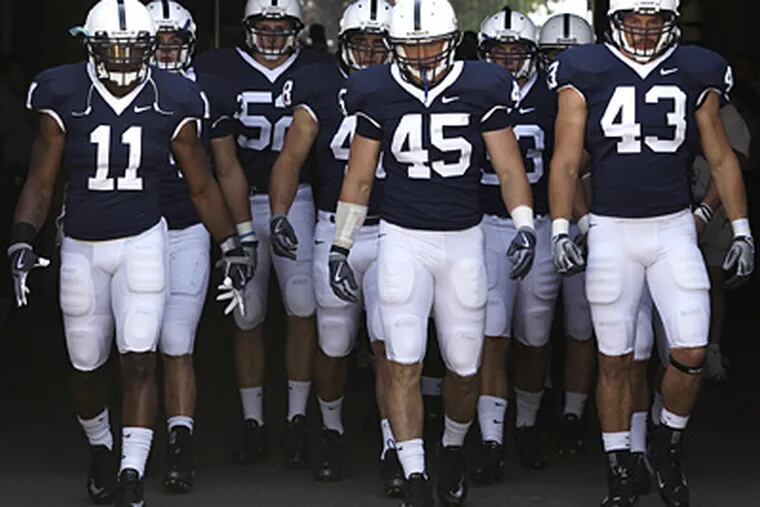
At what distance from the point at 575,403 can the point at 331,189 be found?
144cm

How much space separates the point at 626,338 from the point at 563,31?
1927mm

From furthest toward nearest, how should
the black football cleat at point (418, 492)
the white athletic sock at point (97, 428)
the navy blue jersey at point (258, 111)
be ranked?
the navy blue jersey at point (258, 111), the white athletic sock at point (97, 428), the black football cleat at point (418, 492)

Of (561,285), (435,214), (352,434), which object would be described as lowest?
(352,434)

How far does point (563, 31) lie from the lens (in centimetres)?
905

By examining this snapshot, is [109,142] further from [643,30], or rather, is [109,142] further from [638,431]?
[638,431]

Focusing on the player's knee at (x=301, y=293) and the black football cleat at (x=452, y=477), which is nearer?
the black football cleat at (x=452, y=477)

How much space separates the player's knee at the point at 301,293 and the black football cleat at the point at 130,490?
4.59 feet

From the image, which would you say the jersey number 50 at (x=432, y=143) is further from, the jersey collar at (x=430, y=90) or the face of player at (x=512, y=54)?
the face of player at (x=512, y=54)

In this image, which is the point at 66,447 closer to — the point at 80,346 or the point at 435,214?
the point at 80,346

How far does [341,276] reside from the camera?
7.60 meters

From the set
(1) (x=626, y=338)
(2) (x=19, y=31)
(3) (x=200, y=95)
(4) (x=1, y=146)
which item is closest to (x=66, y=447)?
(3) (x=200, y=95)

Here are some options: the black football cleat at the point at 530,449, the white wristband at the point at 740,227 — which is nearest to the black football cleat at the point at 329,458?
the black football cleat at the point at 530,449

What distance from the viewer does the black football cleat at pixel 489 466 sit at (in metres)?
8.27

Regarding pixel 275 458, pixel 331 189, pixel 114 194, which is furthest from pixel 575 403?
pixel 114 194
